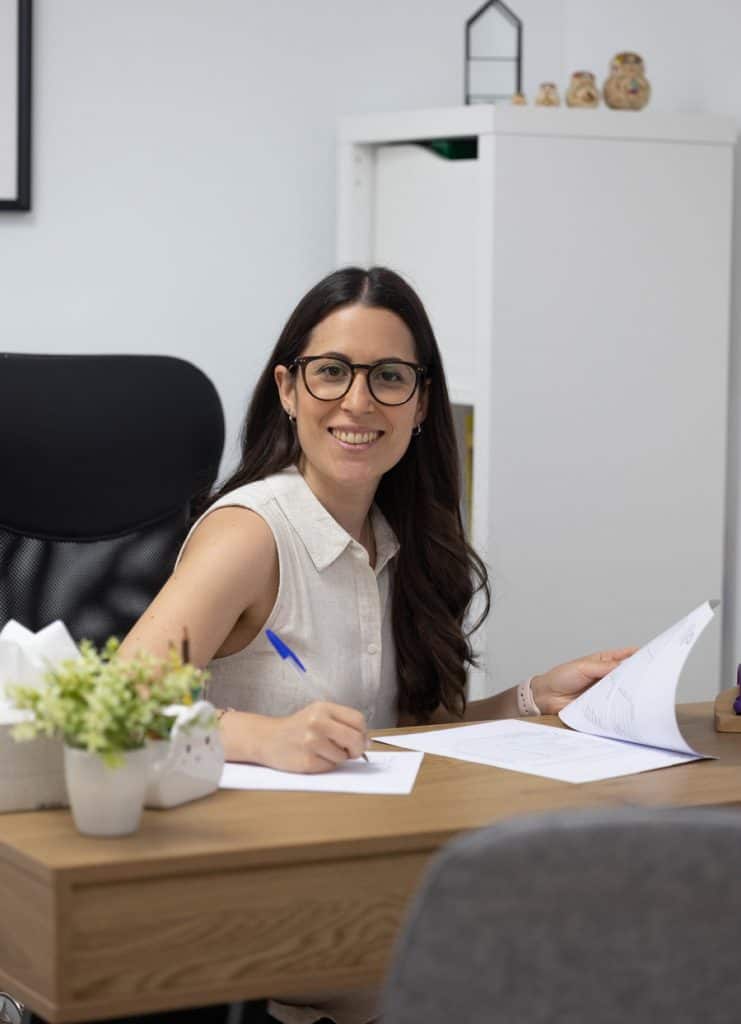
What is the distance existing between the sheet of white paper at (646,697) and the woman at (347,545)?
0.42ft

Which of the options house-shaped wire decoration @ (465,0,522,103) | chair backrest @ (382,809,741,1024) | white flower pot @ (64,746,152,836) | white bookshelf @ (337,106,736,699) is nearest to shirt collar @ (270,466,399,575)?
white flower pot @ (64,746,152,836)

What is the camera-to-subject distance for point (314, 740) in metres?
1.57

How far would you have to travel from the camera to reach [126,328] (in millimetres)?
3254

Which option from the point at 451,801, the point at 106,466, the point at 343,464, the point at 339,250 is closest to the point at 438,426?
the point at 343,464

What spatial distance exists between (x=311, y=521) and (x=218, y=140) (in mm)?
1522

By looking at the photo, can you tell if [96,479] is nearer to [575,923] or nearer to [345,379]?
[345,379]

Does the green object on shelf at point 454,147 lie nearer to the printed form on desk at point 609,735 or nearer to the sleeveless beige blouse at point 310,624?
the sleeveless beige blouse at point 310,624

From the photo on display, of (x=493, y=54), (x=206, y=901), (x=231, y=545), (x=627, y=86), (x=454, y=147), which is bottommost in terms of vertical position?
(x=206, y=901)

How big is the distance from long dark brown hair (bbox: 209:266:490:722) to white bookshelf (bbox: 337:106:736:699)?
0.76 metres

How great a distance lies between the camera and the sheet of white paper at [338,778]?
1514 mm

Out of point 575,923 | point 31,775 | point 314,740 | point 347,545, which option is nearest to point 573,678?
point 347,545

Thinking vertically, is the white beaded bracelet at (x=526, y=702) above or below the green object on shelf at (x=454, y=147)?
below

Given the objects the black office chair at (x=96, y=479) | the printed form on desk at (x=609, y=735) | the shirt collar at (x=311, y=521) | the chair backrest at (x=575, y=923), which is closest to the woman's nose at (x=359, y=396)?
the shirt collar at (x=311, y=521)

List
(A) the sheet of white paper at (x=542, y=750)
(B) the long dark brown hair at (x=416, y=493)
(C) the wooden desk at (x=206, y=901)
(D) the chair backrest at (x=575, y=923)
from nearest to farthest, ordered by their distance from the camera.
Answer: (D) the chair backrest at (x=575, y=923) < (C) the wooden desk at (x=206, y=901) < (A) the sheet of white paper at (x=542, y=750) < (B) the long dark brown hair at (x=416, y=493)
